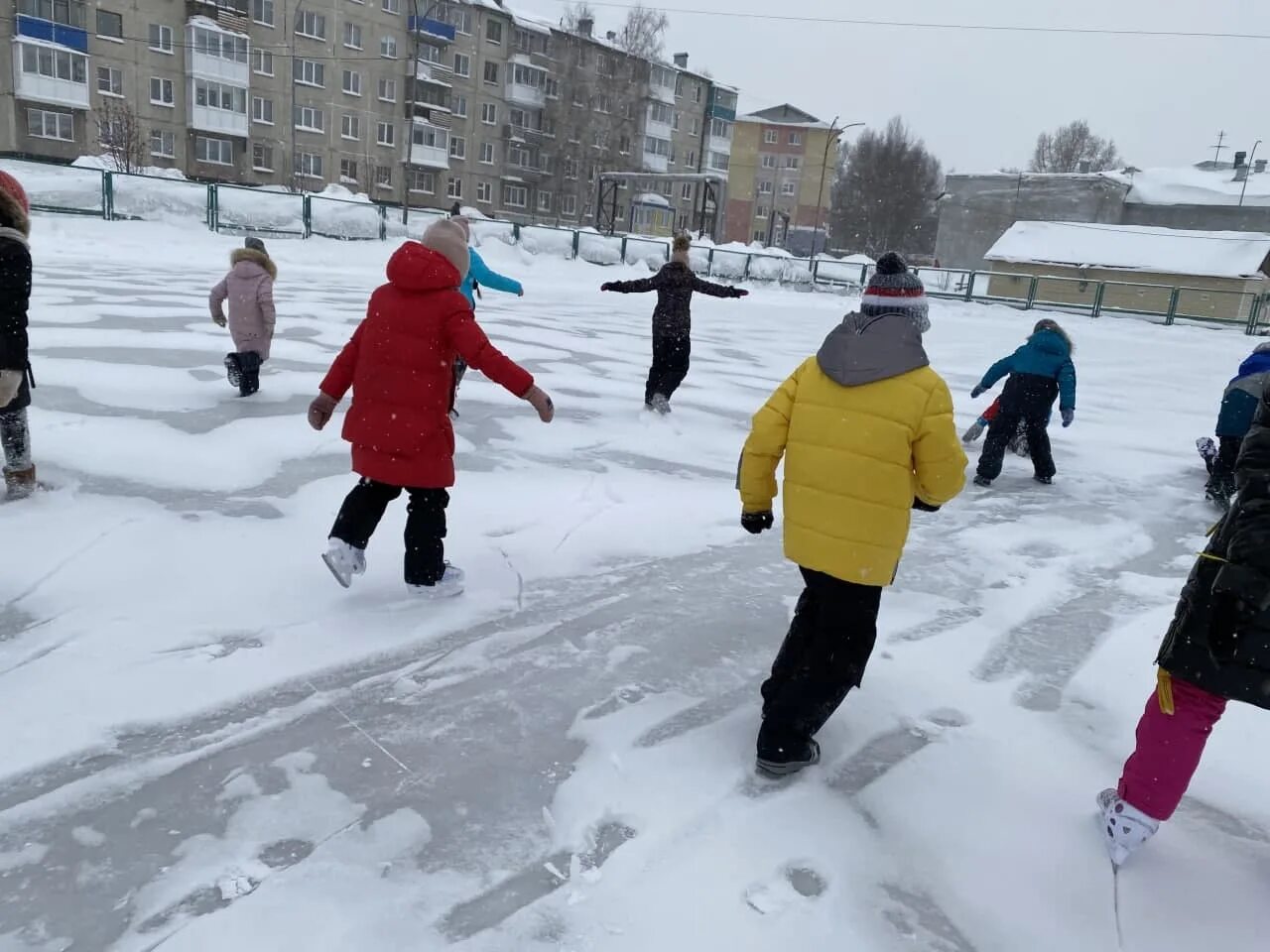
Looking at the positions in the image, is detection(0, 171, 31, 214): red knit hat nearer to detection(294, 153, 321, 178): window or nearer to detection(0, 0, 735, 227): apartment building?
detection(0, 0, 735, 227): apartment building

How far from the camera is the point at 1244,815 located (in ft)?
8.91

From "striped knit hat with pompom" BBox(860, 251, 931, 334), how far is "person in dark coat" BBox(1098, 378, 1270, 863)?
0.87 metres

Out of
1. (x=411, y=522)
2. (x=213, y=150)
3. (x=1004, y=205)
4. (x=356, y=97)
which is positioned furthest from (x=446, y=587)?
(x=1004, y=205)

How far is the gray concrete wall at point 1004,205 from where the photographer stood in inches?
2015

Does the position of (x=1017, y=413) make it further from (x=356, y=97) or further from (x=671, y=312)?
(x=356, y=97)

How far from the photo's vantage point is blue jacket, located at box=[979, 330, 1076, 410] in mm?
6508

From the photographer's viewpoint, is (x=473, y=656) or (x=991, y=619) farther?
(x=991, y=619)

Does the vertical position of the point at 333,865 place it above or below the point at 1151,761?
below

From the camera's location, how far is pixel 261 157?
45344 millimetres

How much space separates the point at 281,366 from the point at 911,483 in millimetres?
6806

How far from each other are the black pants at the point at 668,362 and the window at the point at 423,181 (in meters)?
47.5

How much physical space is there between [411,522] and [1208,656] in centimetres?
270

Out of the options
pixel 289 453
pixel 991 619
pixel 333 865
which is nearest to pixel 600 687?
pixel 333 865

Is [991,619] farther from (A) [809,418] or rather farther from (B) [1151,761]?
(A) [809,418]
